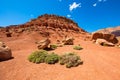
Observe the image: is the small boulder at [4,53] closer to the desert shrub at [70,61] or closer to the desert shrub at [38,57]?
the desert shrub at [38,57]

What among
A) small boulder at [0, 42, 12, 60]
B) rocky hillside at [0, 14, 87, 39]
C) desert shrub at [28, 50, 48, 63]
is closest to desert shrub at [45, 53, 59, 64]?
desert shrub at [28, 50, 48, 63]

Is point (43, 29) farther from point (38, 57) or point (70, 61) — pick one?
point (70, 61)

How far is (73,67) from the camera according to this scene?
1010cm

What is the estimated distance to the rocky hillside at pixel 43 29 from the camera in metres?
34.1

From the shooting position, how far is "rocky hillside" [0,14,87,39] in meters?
34.1

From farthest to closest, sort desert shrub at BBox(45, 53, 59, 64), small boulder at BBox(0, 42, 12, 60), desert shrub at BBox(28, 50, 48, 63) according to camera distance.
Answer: small boulder at BBox(0, 42, 12, 60), desert shrub at BBox(28, 50, 48, 63), desert shrub at BBox(45, 53, 59, 64)

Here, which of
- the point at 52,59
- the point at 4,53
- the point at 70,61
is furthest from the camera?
the point at 4,53

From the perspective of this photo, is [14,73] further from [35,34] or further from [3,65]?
[35,34]

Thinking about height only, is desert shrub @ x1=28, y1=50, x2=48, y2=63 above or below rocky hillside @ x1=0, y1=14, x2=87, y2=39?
below

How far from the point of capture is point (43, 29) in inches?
1484

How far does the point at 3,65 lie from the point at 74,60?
203 inches

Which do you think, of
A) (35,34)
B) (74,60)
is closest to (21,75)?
(74,60)

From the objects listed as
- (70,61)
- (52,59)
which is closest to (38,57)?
(52,59)

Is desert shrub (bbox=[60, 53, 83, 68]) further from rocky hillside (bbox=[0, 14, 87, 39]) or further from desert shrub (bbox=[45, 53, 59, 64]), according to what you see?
rocky hillside (bbox=[0, 14, 87, 39])
